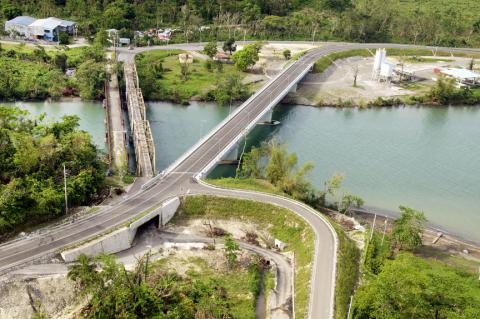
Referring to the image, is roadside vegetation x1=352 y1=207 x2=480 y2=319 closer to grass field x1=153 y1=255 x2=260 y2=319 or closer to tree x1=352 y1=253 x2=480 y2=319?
tree x1=352 y1=253 x2=480 y2=319

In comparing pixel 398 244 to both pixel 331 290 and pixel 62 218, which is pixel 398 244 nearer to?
pixel 331 290

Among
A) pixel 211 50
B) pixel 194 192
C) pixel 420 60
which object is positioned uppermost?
pixel 211 50

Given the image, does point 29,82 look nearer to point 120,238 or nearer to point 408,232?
point 120,238

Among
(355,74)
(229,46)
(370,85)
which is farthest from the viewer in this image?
(229,46)

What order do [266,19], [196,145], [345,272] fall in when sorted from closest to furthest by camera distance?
[345,272]
[196,145]
[266,19]

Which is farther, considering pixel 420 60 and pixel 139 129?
pixel 420 60

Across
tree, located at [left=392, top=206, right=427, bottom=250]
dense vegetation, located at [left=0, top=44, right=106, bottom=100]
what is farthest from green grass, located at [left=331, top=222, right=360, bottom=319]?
dense vegetation, located at [left=0, top=44, right=106, bottom=100]

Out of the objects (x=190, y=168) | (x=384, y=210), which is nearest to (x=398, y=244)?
(x=384, y=210)

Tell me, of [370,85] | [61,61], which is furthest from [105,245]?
[370,85]
